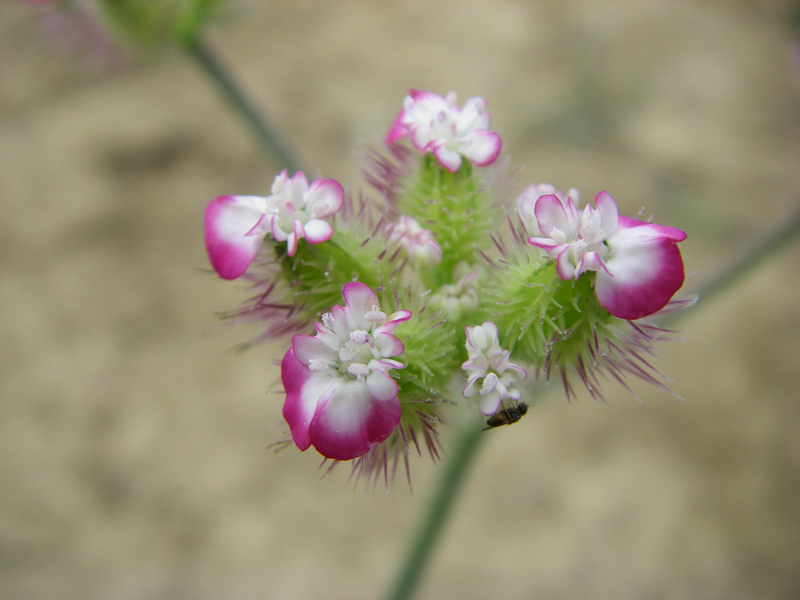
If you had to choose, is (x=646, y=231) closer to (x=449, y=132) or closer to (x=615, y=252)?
(x=615, y=252)

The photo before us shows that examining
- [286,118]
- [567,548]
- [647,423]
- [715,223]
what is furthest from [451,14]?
[567,548]

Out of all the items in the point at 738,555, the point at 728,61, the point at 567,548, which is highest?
the point at 728,61

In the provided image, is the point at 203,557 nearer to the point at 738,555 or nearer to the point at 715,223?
the point at 738,555

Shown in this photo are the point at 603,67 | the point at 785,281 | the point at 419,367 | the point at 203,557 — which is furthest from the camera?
the point at 603,67

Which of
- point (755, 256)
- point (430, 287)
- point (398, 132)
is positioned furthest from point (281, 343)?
point (755, 256)

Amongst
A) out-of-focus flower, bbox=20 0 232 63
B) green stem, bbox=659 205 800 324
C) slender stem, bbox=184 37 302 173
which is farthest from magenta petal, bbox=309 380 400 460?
out-of-focus flower, bbox=20 0 232 63

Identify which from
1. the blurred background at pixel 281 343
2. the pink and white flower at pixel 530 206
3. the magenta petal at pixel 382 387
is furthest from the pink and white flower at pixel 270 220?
the blurred background at pixel 281 343

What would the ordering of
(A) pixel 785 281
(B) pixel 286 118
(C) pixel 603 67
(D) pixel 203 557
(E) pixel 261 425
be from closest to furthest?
1. (D) pixel 203 557
2. (E) pixel 261 425
3. (A) pixel 785 281
4. (B) pixel 286 118
5. (C) pixel 603 67

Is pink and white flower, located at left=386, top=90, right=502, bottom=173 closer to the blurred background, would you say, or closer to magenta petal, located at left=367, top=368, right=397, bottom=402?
magenta petal, located at left=367, top=368, right=397, bottom=402
